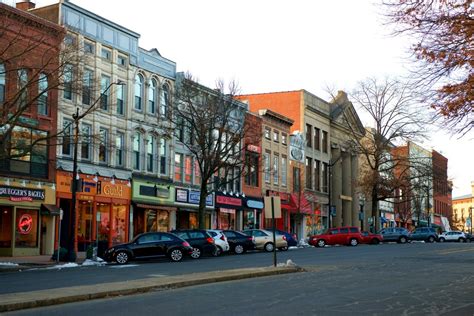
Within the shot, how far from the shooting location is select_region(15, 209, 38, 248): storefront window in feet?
110

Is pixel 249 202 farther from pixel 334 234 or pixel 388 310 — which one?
pixel 388 310

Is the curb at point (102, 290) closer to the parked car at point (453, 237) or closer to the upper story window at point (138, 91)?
the upper story window at point (138, 91)

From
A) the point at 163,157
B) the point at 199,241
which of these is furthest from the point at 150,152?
the point at 199,241

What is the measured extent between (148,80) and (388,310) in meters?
32.0

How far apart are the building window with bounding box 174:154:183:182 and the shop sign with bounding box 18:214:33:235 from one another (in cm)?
1311

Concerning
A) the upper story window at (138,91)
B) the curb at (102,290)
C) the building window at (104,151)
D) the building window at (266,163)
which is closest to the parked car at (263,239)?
the building window at (104,151)

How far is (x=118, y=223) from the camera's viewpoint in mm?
39875

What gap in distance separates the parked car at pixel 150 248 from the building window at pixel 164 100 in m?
14.0

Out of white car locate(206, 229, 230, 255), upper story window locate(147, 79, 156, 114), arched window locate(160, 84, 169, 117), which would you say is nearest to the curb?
white car locate(206, 229, 230, 255)

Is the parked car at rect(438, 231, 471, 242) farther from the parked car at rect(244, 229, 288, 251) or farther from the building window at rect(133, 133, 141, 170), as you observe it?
the building window at rect(133, 133, 141, 170)

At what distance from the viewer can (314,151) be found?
6800cm

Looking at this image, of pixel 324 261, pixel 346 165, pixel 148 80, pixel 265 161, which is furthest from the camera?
pixel 346 165

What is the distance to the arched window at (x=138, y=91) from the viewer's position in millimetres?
42125

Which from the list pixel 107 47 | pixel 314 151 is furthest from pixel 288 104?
pixel 107 47
